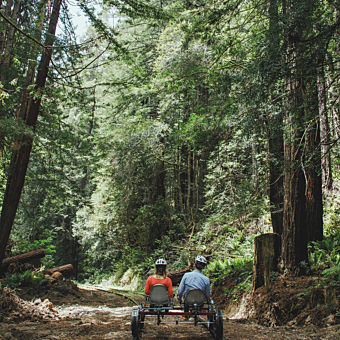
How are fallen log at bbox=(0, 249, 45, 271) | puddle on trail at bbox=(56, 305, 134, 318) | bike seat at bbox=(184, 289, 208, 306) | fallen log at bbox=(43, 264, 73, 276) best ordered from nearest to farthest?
bike seat at bbox=(184, 289, 208, 306) < puddle on trail at bbox=(56, 305, 134, 318) < fallen log at bbox=(0, 249, 45, 271) < fallen log at bbox=(43, 264, 73, 276)

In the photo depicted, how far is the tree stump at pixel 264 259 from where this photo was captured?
6.58 meters

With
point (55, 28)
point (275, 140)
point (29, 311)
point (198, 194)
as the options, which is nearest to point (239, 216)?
point (275, 140)

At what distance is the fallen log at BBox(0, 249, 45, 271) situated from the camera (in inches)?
390

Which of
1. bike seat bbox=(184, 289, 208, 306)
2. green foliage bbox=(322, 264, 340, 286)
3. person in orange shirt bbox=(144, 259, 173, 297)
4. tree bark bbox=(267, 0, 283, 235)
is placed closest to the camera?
bike seat bbox=(184, 289, 208, 306)

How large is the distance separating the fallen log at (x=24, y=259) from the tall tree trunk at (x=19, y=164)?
117cm

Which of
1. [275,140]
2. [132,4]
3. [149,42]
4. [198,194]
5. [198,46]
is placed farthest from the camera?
[149,42]

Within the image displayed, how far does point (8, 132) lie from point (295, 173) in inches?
275

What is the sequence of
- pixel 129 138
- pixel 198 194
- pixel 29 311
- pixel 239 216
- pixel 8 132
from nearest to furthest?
1. pixel 29 311
2. pixel 8 132
3. pixel 239 216
4. pixel 129 138
5. pixel 198 194

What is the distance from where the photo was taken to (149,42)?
19062 millimetres

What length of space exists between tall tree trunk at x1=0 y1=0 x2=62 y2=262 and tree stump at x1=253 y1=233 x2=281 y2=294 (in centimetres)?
682

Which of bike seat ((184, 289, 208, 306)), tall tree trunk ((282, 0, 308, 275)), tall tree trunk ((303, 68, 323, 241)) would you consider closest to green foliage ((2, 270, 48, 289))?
bike seat ((184, 289, 208, 306))

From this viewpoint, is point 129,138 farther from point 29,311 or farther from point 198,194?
point 29,311

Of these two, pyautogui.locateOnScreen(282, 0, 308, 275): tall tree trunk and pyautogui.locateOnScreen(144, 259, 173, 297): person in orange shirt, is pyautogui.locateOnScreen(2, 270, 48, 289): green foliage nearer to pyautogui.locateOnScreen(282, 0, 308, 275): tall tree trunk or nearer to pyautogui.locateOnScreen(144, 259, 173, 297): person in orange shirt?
pyautogui.locateOnScreen(144, 259, 173, 297): person in orange shirt

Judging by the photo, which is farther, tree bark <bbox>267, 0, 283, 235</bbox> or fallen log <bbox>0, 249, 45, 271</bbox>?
fallen log <bbox>0, 249, 45, 271</bbox>
